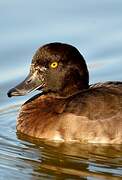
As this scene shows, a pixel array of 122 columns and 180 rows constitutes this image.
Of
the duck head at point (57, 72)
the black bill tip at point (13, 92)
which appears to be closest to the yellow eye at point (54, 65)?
the duck head at point (57, 72)

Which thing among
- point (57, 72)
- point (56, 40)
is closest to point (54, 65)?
point (57, 72)

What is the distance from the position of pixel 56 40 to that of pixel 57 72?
2260 mm

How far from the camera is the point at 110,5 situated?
42.6 ft

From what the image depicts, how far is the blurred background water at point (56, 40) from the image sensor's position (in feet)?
27.5

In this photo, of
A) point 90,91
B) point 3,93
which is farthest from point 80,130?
point 3,93

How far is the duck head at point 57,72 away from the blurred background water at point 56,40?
1.98 feet

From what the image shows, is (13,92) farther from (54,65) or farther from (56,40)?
(56,40)

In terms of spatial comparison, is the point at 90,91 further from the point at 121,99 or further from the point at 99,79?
the point at 99,79

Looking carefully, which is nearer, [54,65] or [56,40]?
[54,65]

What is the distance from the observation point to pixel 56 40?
12.0 metres

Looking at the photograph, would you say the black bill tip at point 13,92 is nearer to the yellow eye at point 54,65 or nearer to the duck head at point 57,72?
the duck head at point 57,72

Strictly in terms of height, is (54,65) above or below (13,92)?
above

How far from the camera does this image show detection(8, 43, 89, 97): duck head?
9609mm

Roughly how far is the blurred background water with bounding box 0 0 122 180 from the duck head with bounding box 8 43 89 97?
602 millimetres
